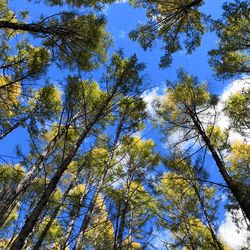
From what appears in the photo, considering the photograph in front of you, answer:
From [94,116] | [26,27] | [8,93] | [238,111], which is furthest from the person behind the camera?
[238,111]

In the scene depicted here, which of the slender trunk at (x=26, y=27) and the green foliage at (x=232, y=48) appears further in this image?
the green foliage at (x=232, y=48)

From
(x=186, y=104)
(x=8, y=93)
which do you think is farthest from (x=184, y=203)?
(x=8, y=93)

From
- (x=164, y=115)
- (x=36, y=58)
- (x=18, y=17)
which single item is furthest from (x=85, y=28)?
(x=164, y=115)

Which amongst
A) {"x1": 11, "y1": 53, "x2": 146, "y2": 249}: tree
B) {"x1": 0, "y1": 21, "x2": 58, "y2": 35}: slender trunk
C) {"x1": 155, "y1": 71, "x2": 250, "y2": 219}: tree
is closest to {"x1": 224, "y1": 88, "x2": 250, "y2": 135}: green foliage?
{"x1": 155, "y1": 71, "x2": 250, "y2": 219}: tree

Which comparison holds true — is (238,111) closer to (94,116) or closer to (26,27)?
(94,116)

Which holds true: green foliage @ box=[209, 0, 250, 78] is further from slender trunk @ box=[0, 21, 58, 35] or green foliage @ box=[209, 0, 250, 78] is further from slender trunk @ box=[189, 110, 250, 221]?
slender trunk @ box=[0, 21, 58, 35]

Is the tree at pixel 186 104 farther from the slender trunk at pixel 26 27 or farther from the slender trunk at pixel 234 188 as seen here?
the slender trunk at pixel 26 27

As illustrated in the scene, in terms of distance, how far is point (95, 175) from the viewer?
11.1 metres

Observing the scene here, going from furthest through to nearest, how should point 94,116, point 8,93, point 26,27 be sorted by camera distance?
point 94,116, point 8,93, point 26,27

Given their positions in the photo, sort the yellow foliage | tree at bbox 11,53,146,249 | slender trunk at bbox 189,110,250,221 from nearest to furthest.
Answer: tree at bbox 11,53,146,249
slender trunk at bbox 189,110,250,221
the yellow foliage

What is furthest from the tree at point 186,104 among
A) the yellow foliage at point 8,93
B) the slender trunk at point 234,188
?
the yellow foliage at point 8,93

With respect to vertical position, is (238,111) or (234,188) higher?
(238,111)

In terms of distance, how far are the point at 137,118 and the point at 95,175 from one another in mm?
3541

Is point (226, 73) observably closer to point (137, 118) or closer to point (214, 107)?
point (214, 107)
